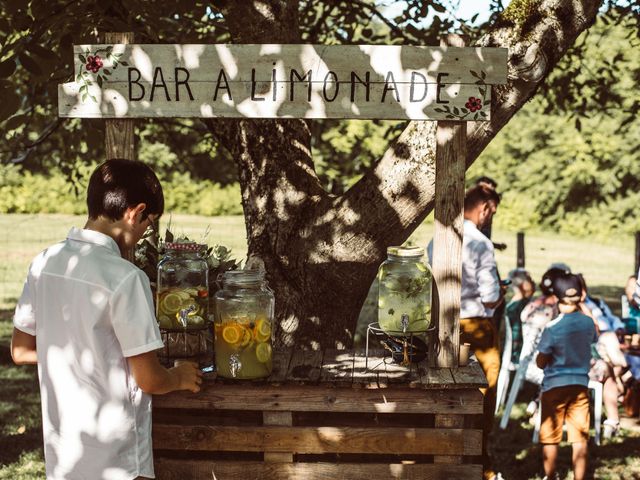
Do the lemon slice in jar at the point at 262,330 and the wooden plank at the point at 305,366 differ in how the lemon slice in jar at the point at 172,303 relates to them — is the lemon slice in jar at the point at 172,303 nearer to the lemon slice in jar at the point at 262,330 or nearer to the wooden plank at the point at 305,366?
the lemon slice in jar at the point at 262,330

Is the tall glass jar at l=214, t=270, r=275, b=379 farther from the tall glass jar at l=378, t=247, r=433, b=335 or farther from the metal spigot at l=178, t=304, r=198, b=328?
the tall glass jar at l=378, t=247, r=433, b=335

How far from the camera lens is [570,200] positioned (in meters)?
27.4

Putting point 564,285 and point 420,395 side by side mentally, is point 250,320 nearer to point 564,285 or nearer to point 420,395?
point 420,395

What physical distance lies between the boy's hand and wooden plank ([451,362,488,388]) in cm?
103

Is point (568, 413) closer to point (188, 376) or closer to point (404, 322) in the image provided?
point (404, 322)

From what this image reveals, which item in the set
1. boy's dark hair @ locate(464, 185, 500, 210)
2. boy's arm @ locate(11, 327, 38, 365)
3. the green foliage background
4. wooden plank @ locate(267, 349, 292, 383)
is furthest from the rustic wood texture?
the green foliage background

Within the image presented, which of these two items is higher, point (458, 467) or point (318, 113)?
point (318, 113)

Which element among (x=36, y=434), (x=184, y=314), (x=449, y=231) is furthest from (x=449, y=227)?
(x=36, y=434)

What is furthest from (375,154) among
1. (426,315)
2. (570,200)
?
(426,315)

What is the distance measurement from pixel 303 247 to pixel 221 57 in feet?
5.29

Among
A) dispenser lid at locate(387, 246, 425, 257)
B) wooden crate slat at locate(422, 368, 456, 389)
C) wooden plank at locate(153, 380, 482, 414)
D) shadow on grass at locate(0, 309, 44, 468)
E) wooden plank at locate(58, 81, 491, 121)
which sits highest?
wooden plank at locate(58, 81, 491, 121)

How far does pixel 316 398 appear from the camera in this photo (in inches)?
130

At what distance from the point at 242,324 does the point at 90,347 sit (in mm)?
736

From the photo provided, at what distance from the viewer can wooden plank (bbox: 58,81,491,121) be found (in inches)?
132
